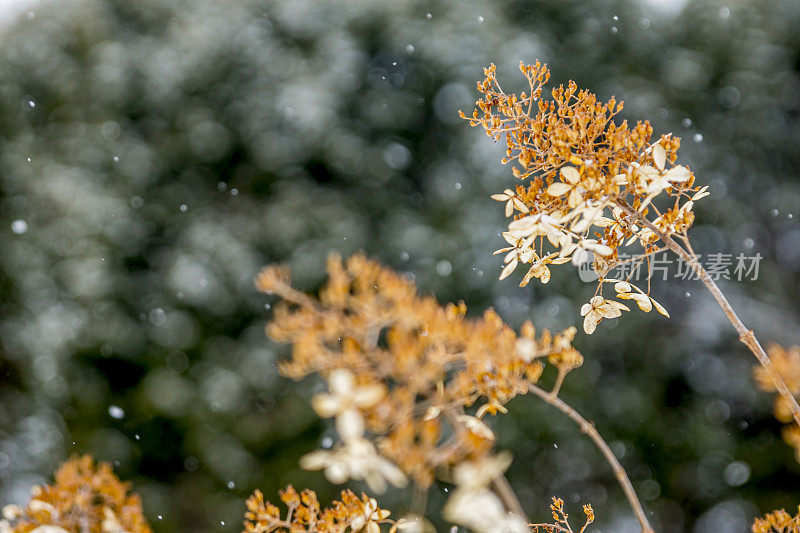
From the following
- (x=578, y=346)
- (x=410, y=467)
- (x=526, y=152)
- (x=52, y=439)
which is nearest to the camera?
(x=410, y=467)

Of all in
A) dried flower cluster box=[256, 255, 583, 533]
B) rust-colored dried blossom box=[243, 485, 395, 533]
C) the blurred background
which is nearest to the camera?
dried flower cluster box=[256, 255, 583, 533]

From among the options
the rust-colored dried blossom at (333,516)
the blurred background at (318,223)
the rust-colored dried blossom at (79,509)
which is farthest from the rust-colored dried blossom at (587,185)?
the blurred background at (318,223)

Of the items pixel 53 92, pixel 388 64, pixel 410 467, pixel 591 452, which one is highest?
pixel 410 467

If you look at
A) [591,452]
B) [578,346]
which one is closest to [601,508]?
[591,452]

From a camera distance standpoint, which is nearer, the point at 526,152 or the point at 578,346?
the point at 526,152

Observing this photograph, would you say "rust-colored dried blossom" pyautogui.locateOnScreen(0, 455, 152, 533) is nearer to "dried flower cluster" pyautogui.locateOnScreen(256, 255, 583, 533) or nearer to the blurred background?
"dried flower cluster" pyautogui.locateOnScreen(256, 255, 583, 533)

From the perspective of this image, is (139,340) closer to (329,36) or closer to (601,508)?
(329,36)

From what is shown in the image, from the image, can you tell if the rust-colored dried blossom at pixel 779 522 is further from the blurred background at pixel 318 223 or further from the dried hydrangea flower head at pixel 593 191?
the blurred background at pixel 318 223

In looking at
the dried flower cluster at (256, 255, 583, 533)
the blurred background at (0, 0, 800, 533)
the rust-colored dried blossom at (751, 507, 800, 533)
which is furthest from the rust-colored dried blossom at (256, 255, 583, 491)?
the blurred background at (0, 0, 800, 533)
